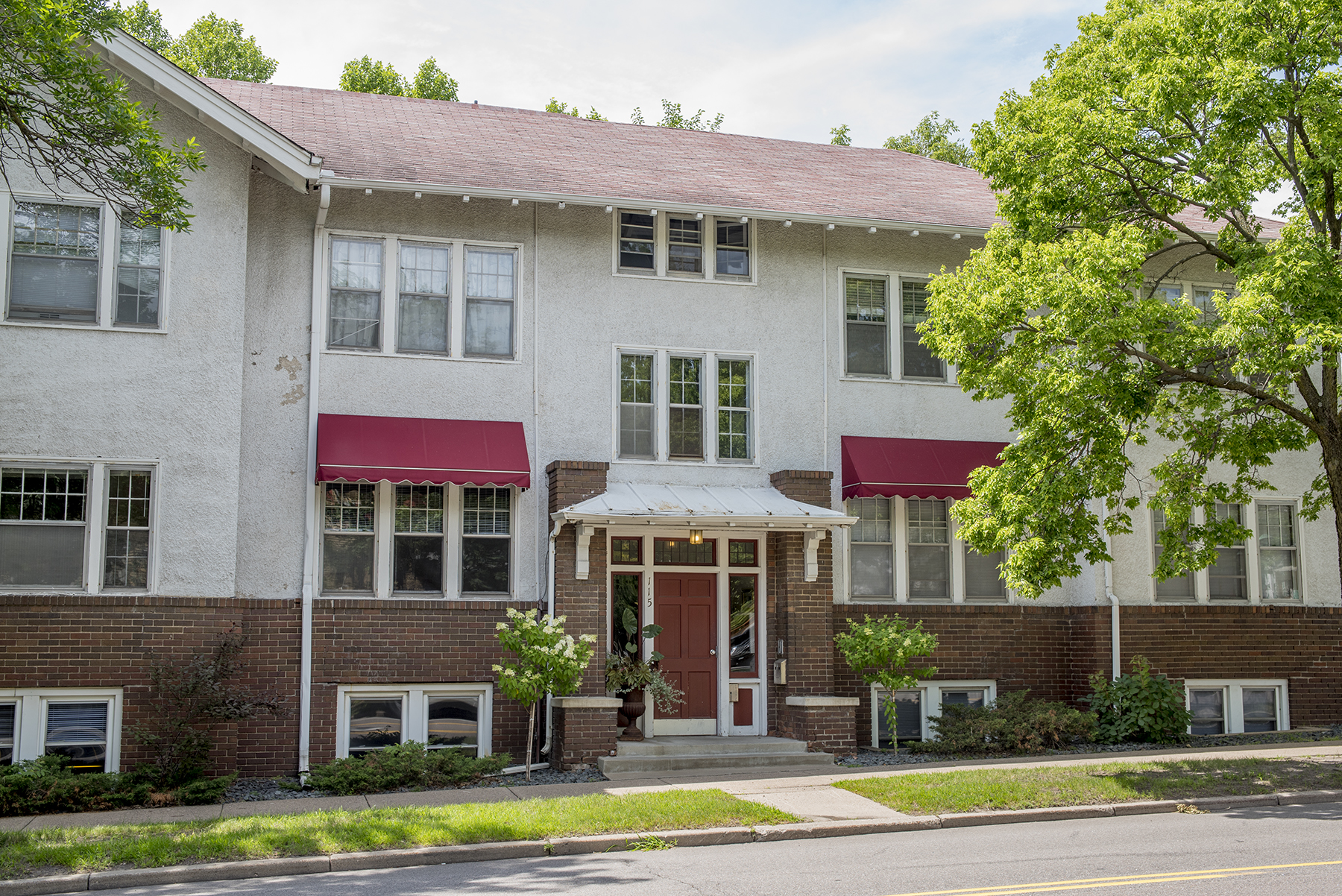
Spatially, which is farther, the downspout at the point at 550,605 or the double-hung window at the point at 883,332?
the double-hung window at the point at 883,332

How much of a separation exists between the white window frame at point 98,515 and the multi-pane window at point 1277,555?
15645mm

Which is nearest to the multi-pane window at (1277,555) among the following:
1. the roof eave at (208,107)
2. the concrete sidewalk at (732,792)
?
the concrete sidewalk at (732,792)

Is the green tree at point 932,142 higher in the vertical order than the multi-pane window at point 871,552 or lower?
higher

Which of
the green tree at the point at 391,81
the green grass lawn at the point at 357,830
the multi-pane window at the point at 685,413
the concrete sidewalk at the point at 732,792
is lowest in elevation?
the concrete sidewalk at the point at 732,792

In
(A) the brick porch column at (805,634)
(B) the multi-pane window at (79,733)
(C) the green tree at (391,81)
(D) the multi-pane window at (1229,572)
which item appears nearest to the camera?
(B) the multi-pane window at (79,733)

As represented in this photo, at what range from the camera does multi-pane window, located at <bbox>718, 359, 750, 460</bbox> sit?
16.5 meters

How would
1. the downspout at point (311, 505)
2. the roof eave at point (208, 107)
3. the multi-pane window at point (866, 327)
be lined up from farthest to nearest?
1. the multi-pane window at point (866, 327)
2. the downspout at point (311, 505)
3. the roof eave at point (208, 107)

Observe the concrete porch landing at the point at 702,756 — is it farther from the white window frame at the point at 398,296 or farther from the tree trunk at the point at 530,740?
the white window frame at the point at 398,296

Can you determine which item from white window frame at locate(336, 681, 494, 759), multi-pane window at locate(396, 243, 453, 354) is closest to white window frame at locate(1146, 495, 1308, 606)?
white window frame at locate(336, 681, 494, 759)

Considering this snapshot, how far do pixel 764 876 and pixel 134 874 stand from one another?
4.68 m

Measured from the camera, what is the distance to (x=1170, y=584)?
17.7m

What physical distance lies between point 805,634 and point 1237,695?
23.2 feet

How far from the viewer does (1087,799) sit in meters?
11.4

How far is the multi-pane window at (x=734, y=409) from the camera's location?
1647 centimetres
